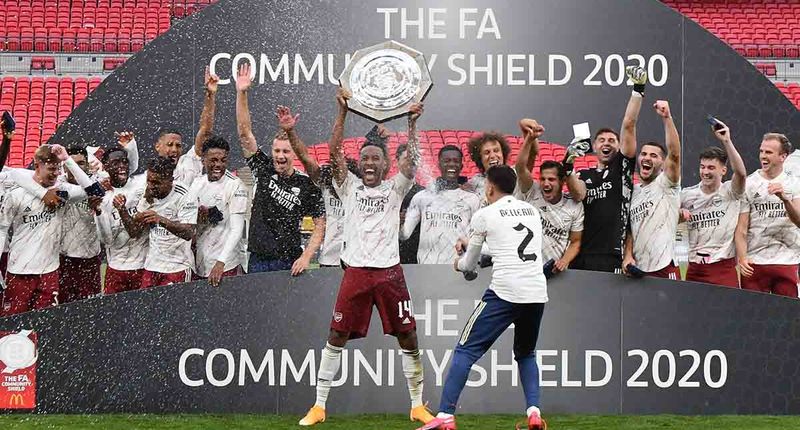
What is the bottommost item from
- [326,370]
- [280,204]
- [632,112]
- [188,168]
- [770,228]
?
[326,370]

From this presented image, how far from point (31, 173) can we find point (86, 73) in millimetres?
14789

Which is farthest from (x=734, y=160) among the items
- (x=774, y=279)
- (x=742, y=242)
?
(x=774, y=279)

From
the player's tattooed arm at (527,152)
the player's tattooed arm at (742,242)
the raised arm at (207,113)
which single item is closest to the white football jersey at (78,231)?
the raised arm at (207,113)

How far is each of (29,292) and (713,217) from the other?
5167mm

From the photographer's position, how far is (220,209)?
862cm

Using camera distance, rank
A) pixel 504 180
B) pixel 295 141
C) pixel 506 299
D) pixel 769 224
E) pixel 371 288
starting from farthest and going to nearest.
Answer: pixel 769 224, pixel 295 141, pixel 371 288, pixel 504 180, pixel 506 299

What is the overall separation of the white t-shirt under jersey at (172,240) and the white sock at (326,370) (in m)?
1.43

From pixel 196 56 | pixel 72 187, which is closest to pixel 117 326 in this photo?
pixel 72 187

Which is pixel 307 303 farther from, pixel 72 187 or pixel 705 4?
pixel 705 4

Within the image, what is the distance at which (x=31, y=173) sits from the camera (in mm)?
8609

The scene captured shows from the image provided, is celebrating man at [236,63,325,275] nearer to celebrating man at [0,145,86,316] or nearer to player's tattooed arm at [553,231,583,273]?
celebrating man at [0,145,86,316]

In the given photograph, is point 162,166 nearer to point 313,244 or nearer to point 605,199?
point 313,244

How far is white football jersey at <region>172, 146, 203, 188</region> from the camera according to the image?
338 inches

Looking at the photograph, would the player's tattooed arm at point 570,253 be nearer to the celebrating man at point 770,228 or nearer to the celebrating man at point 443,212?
the celebrating man at point 443,212
